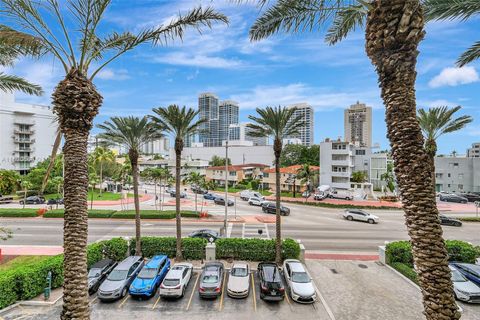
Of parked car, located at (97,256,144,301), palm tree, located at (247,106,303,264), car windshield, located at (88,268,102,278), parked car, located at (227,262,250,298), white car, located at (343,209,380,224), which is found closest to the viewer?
parked car, located at (97,256,144,301)

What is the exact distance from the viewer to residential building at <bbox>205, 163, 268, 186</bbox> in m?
75.1

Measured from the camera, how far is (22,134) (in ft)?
240

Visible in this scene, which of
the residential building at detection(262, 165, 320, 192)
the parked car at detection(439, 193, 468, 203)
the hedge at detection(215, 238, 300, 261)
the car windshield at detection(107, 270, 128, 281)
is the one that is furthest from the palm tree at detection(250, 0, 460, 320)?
the parked car at detection(439, 193, 468, 203)

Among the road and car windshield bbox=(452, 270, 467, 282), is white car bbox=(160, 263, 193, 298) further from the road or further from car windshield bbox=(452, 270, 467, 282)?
car windshield bbox=(452, 270, 467, 282)

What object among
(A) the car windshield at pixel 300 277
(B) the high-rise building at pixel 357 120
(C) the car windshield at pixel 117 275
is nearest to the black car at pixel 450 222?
(A) the car windshield at pixel 300 277

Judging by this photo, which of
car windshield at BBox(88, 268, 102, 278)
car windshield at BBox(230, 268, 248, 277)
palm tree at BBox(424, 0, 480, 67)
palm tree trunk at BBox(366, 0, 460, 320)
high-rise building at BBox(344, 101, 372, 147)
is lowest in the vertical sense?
car windshield at BBox(230, 268, 248, 277)

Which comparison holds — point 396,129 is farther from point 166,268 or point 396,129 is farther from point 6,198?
point 6,198

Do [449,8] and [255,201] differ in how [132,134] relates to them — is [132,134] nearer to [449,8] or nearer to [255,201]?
[449,8]

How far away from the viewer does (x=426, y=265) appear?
5.09m

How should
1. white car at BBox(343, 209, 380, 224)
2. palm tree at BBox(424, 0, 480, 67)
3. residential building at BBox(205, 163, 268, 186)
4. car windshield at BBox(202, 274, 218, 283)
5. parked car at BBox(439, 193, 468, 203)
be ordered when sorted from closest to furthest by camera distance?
palm tree at BBox(424, 0, 480, 67), car windshield at BBox(202, 274, 218, 283), white car at BBox(343, 209, 380, 224), parked car at BBox(439, 193, 468, 203), residential building at BBox(205, 163, 268, 186)

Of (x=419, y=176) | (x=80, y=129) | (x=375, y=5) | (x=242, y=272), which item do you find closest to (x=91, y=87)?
(x=80, y=129)

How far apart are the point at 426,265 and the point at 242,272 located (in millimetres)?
12245

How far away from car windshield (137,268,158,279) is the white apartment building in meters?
68.2

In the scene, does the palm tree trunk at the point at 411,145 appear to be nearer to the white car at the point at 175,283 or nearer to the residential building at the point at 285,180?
the white car at the point at 175,283
